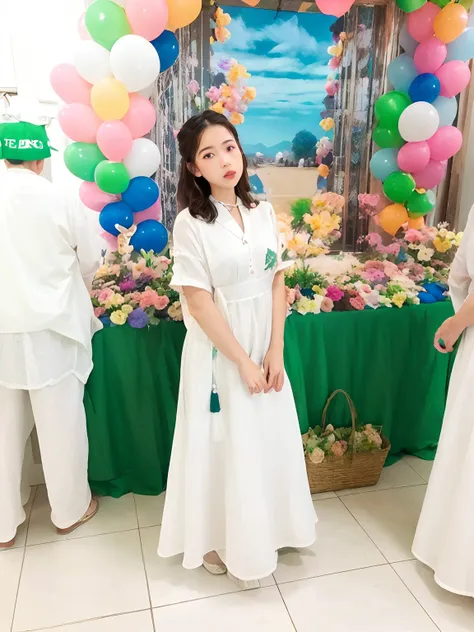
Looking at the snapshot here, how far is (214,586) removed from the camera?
76.3 inches

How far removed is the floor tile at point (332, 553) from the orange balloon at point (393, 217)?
1.62 metres

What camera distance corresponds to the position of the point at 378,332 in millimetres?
2488

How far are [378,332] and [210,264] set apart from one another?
1129 millimetres

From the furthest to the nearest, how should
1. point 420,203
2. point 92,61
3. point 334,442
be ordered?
1. point 420,203
2. point 334,442
3. point 92,61

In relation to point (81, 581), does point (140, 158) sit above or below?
above

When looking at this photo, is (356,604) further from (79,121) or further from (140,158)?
(79,121)

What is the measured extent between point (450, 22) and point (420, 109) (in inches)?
17.4

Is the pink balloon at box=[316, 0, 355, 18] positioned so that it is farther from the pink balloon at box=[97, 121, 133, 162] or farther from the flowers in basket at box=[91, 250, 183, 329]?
the flowers in basket at box=[91, 250, 183, 329]

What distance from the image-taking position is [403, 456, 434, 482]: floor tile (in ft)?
8.60

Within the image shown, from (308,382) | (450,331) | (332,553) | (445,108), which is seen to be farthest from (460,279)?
(445,108)

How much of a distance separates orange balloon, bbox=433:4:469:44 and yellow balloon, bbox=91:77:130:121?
165cm

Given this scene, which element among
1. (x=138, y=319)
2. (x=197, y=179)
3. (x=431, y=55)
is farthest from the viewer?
(x=431, y=55)

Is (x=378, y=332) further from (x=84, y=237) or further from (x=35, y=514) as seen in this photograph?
(x=35, y=514)

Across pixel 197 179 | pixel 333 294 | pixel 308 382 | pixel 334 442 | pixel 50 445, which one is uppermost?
pixel 197 179
